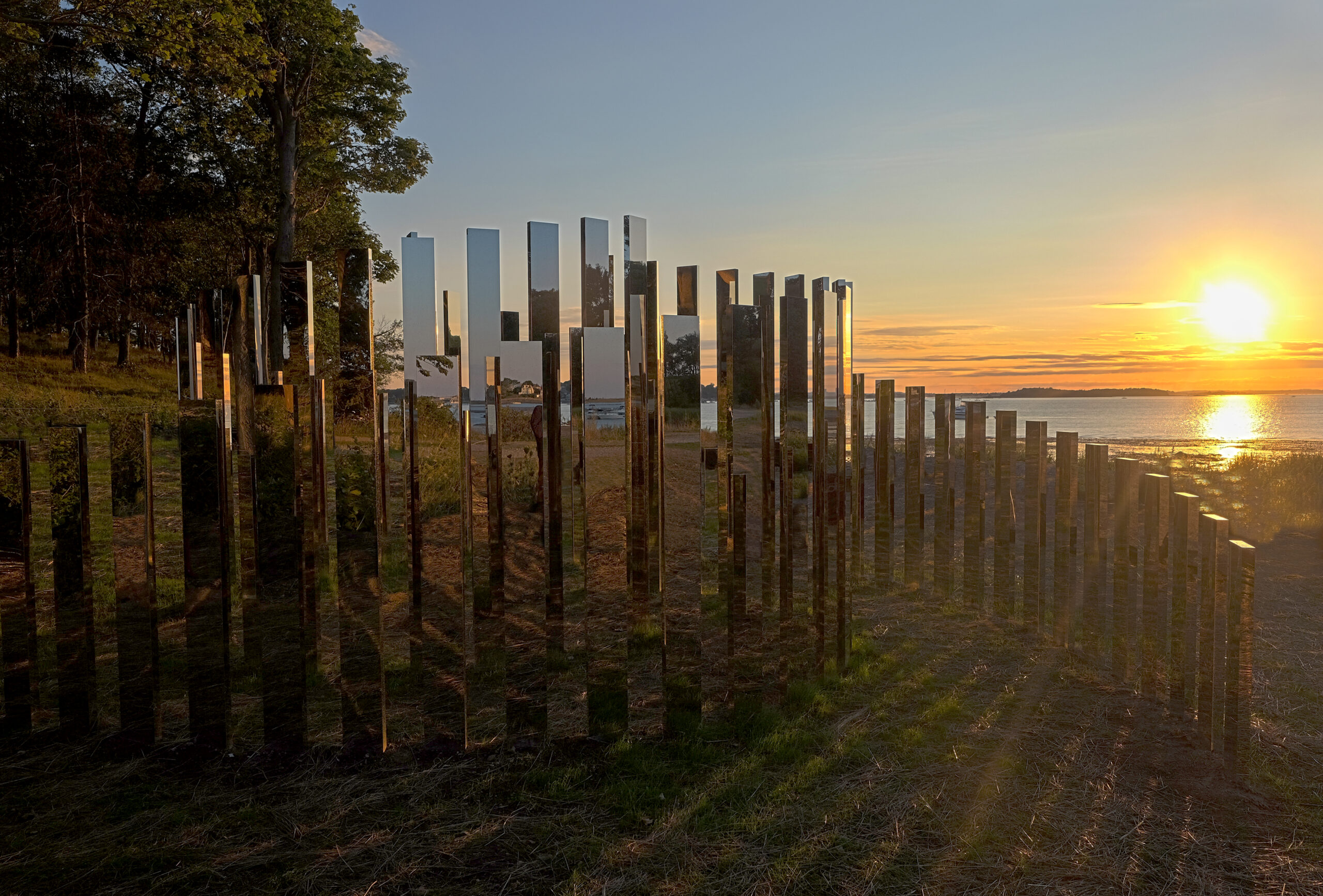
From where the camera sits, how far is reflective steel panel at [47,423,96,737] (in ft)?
12.7

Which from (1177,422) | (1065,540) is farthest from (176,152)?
(1177,422)

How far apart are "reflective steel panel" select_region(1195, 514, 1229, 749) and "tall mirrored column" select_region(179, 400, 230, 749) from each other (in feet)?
15.4

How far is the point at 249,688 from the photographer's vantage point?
4.56 metres

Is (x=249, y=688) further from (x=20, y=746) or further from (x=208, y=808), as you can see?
(x=208, y=808)

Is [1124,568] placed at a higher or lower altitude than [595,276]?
lower

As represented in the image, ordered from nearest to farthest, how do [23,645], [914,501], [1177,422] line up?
[23,645], [914,501], [1177,422]

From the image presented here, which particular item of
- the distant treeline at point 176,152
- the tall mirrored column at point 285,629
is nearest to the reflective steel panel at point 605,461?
the tall mirrored column at point 285,629

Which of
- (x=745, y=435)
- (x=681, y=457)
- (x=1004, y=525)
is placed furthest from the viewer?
(x=1004, y=525)

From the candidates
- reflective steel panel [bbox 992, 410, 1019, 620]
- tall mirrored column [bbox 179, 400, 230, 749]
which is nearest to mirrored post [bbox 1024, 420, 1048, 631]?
reflective steel panel [bbox 992, 410, 1019, 620]

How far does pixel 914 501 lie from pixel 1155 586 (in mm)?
2485

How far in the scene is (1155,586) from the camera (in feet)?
14.8

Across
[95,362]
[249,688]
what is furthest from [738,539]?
[95,362]

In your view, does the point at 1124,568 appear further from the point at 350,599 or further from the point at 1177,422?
the point at 1177,422

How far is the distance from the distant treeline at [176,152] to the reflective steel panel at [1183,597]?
12968 mm
